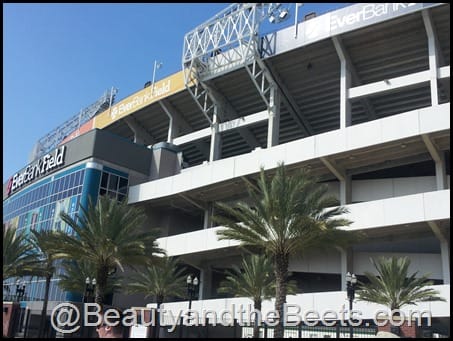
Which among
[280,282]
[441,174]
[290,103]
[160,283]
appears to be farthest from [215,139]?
[280,282]

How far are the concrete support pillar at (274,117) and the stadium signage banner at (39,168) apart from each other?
21117 mm

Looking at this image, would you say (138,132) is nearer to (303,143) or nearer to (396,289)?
(303,143)

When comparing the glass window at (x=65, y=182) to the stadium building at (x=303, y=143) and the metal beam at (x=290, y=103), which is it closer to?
the stadium building at (x=303, y=143)

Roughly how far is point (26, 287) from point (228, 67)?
28909 mm

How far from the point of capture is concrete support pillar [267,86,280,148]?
45.0m

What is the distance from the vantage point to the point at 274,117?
45.8 metres

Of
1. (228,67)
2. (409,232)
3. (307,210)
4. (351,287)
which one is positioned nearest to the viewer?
(307,210)

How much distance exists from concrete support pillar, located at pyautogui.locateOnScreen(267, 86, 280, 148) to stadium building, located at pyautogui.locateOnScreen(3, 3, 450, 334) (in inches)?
4.0

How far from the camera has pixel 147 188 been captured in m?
47.9

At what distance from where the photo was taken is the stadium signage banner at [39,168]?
2010 inches

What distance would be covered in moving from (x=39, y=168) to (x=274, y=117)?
86.3ft

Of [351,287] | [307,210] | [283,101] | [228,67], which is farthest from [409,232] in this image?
[228,67]

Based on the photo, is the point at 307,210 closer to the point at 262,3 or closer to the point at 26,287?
the point at 262,3

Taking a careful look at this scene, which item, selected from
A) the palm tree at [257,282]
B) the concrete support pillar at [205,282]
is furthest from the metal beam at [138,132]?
the palm tree at [257,282]
